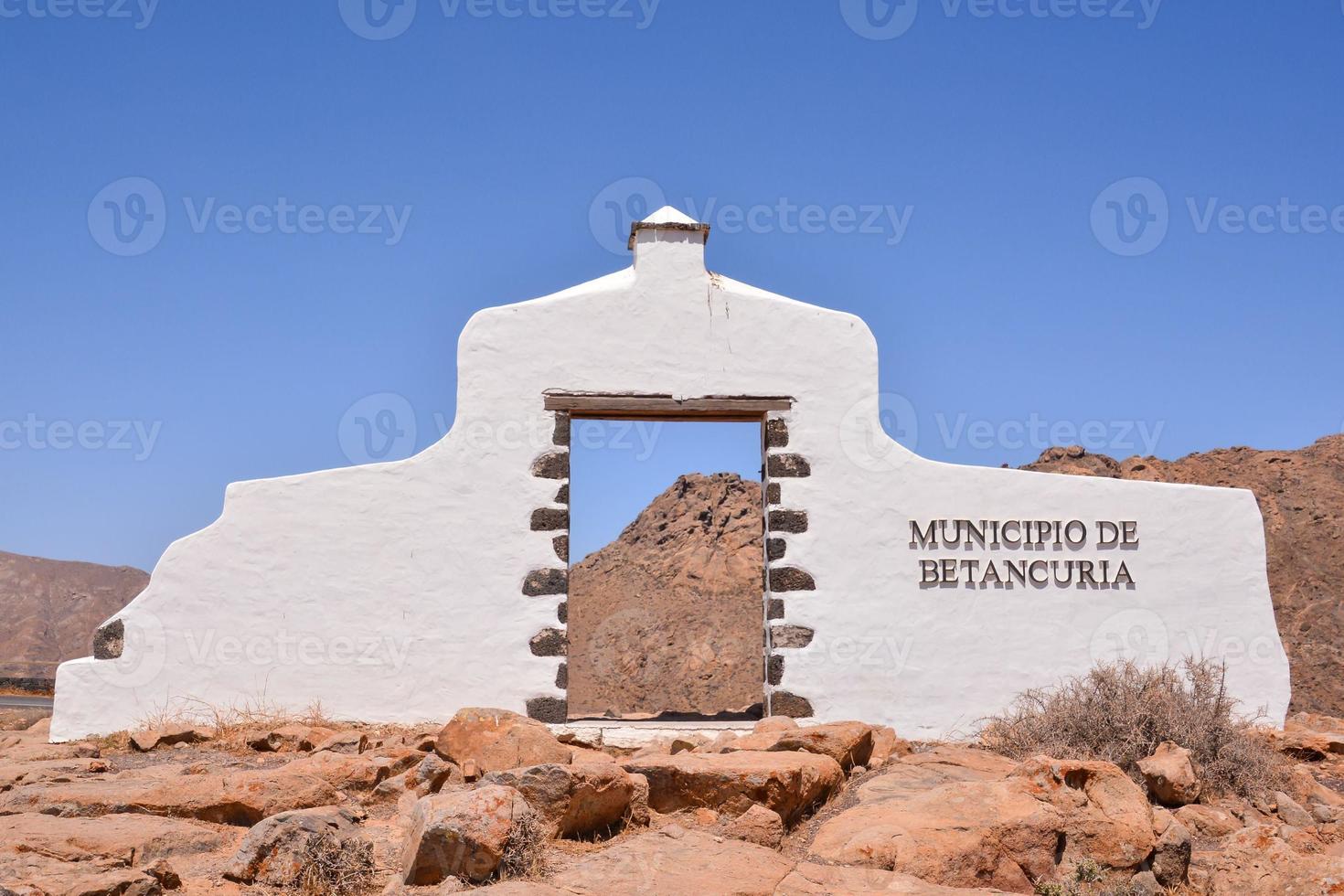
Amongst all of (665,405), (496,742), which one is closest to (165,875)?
(496,742)

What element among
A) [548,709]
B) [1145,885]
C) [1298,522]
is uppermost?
→ [1298,522]

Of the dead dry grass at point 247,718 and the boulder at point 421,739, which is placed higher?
the dead dry grass at point 247,718

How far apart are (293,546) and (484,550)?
5.45 feet

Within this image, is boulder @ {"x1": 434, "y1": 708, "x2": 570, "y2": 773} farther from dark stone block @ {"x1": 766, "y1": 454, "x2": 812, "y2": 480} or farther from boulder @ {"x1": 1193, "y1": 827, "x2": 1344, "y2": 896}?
dark stone block @ {"x1": 766, "y1": 454, "x2": 812, "y2": 480}

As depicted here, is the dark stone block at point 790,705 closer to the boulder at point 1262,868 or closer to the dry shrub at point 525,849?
the boulder at point 1262,868

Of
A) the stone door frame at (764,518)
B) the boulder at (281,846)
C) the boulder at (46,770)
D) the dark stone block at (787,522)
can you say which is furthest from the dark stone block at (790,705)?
the boulder at (281,846)

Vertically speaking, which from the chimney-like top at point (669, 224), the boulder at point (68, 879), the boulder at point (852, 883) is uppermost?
the chimney-like top at point (669, 224)

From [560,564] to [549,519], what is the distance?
0.42m

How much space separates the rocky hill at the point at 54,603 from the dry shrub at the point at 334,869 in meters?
40.3

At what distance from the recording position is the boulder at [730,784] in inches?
245

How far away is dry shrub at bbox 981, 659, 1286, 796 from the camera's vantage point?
26.4ft

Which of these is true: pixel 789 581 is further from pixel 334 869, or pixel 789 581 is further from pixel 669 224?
pixel 334 869

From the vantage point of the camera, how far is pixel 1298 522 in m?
23.0

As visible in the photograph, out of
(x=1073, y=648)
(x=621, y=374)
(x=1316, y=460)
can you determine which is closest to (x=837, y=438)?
(x=621, y=374)
